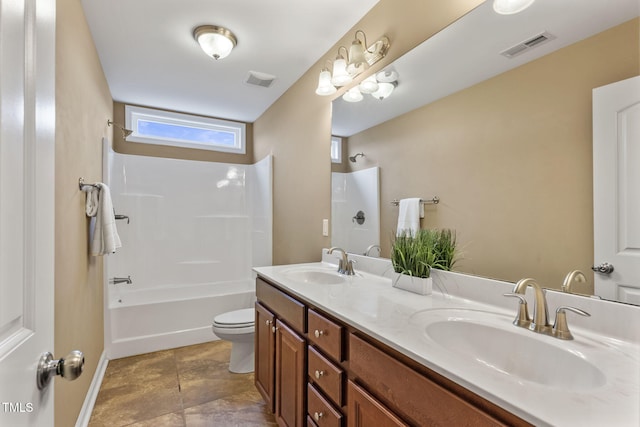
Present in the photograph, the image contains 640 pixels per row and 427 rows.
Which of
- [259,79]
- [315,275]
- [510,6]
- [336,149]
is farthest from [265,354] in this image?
[259,79]

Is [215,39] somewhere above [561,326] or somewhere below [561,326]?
above

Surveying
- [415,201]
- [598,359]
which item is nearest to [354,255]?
[415,201]

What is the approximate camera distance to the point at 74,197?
5.46 ft

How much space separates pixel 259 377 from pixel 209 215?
2.25m

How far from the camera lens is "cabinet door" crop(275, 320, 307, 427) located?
1404 mm

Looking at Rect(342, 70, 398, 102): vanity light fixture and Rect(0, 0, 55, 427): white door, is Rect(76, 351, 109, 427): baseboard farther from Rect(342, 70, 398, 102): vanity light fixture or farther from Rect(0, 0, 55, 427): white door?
Rect(342, 70, 398, 102): vanity light fixture

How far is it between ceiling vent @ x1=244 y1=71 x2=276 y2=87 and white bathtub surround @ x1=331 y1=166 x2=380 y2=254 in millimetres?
1098

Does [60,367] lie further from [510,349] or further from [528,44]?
[528,44]

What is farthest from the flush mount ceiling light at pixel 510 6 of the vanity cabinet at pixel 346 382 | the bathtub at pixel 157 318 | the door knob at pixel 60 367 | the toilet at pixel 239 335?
the bathtub at pixel 157 318

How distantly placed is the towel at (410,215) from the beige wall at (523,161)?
0.14ft

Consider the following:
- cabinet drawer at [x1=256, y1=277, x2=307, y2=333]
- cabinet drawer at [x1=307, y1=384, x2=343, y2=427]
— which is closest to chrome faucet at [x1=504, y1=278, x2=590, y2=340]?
cabinet drawer at [x1=307, y1=384, x2=343, y2=427]

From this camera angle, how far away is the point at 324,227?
2322 millimetres

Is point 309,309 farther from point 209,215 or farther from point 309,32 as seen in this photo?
point 209,215

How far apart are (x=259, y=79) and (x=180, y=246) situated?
2089mm
